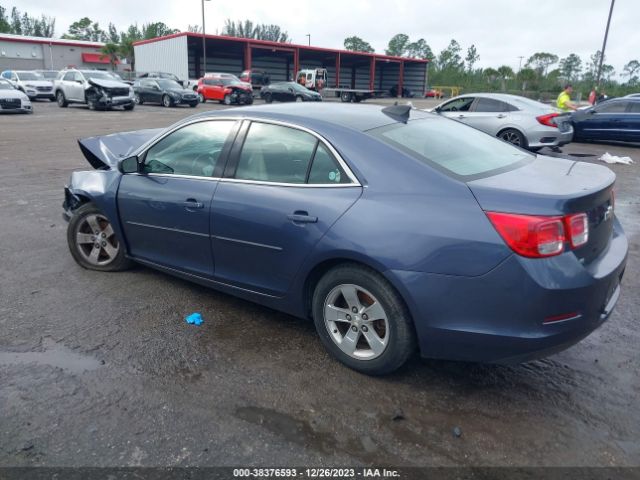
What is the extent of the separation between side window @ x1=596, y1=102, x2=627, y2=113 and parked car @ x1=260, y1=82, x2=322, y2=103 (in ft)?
Result: 59.6

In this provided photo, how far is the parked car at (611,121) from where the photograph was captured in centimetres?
1427

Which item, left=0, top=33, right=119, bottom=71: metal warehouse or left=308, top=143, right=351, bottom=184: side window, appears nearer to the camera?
left=308, top=143, right=351, bottom=184: side window

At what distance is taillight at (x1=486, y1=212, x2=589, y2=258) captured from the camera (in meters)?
2.54

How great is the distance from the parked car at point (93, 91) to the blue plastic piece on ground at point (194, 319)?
2166 cm

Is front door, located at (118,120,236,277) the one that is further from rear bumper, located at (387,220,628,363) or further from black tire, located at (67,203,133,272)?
rear bumper, located at (387,220,628,363)

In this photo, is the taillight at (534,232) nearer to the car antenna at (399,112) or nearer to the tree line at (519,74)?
the car antenna at (399,112)

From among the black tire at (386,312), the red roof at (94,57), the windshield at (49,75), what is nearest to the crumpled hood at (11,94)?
the windshield at (49,75)

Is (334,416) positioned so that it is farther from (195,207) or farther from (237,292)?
(195,207)

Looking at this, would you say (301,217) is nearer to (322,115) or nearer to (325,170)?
(325,170)

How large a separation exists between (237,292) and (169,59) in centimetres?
4650

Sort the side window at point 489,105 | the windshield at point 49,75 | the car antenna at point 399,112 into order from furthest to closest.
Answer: the windshield at point 49,75
the side window at point 489,105
the car antenna at point 399,112

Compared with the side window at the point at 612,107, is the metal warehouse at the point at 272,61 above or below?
above

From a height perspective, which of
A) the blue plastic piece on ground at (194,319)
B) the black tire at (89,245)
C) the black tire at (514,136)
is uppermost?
the black tire at (514,136)

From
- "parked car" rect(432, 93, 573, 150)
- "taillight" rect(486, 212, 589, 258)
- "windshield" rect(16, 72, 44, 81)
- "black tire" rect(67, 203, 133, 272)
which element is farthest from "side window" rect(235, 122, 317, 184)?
"windshield" rect(16, 72, 44, 81)
